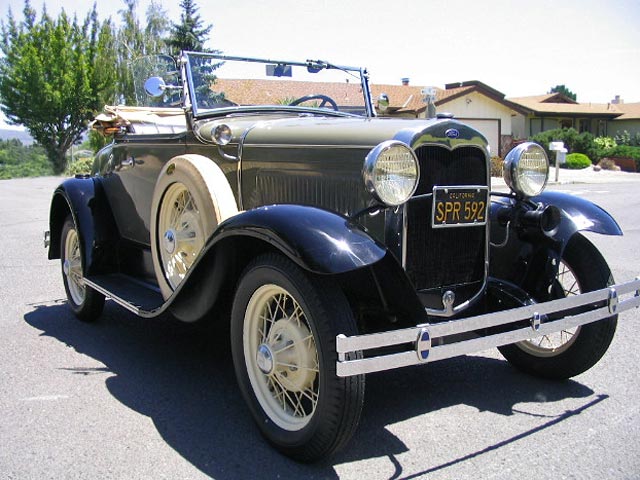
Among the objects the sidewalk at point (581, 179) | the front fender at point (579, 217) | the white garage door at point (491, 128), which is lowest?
the sidewalk at point (581, 179)

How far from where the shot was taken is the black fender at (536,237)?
3451 millimetres

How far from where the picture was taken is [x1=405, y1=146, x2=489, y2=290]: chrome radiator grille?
10.1 ft

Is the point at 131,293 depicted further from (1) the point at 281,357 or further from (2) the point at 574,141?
(2) the point at 574,141

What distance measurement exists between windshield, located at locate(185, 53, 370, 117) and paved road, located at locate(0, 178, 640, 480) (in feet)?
5.59

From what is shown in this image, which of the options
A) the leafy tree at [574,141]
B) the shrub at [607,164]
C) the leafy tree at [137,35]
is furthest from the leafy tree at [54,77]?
the shrub at [607,164]

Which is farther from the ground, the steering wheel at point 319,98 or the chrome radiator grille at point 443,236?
the steering wheel at point 319,98

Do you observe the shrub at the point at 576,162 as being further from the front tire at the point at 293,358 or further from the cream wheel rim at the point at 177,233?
the front tire at the point at 293,358

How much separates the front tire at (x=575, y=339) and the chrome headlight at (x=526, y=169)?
391mm

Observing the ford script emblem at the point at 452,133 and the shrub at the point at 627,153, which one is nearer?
the ford script emblem at the point at 452,133

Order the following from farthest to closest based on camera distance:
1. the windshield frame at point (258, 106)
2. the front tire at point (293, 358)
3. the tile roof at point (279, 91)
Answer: the tile roof at point (279, 91), the windshield frame at point (258, 106), the front tire at point (293, 358)

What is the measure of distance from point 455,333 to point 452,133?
109 cm

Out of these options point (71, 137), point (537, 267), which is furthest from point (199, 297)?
point (71, 137)

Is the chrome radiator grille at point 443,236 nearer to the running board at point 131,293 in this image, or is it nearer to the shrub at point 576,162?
the running board at point 131,293

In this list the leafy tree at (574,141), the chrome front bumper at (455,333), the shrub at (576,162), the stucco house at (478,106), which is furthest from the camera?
the leafy tree at (574,141)
